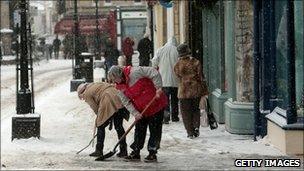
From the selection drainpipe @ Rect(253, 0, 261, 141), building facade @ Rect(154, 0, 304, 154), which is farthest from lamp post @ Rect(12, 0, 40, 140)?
drainpipe @ Rect(253, 0, 261, 141)

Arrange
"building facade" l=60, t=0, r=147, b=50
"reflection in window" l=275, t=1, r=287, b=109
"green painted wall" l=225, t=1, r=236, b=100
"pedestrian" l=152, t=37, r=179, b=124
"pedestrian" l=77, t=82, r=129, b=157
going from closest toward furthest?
"pedestrian" l=77, t=82, r=129, b=157, "reflection in window" l=275, t=1, r=287, b=109, "green painted wall" l=225, t=1, r=236, b=100, "pedestrian" l=152, t=37, r=179, b=124, "building facade" l=60, t=0, r=147, b=50

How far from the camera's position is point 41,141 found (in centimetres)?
1073

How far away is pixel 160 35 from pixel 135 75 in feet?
70.8

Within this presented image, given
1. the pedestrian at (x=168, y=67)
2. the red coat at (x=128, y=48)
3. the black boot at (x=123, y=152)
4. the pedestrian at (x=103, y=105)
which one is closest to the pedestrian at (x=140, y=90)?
the pedestrian at (x=103, y=105)

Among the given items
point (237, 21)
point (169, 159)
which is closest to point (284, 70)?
Result: point (237, 21)

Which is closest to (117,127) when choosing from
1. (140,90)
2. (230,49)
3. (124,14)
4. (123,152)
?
(123,152)

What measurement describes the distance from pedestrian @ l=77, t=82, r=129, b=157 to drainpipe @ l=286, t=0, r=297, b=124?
7.99 feet

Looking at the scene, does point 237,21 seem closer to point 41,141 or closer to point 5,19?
point 41,141

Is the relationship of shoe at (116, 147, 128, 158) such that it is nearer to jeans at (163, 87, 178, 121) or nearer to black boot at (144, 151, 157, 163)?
black boot at (144, 151, 157, 163)

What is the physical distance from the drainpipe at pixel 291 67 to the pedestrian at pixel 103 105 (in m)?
2.44

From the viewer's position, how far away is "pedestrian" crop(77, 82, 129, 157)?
29.7ft

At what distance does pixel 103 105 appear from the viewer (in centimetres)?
905

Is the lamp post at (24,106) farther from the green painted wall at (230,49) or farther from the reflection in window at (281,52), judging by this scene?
the reflection in window at (281,52)

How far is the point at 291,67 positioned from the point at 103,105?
283cm
